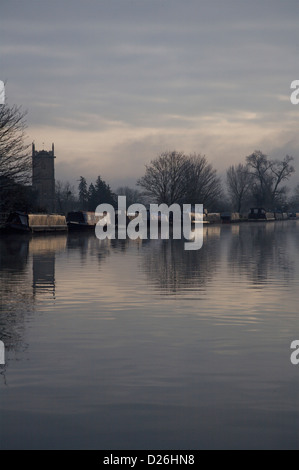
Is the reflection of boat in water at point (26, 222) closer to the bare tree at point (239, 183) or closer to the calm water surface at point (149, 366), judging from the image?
the calm water surface at point (149, 366)

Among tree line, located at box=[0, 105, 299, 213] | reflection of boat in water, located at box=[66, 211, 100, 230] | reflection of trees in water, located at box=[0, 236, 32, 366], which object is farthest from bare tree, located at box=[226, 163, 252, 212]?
reflection of trees in water, located at box=[0, 236, 32, 366]

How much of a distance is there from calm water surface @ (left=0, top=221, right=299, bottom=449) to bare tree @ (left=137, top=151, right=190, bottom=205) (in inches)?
4027

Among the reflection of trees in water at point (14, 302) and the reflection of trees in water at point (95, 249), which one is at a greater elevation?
the reflection of trees in water at point (14, 302)

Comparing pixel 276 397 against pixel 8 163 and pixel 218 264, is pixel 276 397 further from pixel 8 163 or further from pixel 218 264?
pixel 8 163

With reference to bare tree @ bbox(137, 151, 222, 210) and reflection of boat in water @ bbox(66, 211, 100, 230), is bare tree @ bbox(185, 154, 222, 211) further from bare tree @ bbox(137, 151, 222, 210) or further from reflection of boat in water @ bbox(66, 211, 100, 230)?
reflection of boat in water @ bbox(66, 211, 100, 230)

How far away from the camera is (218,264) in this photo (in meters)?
25.4

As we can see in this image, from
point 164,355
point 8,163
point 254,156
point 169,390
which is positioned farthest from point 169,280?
point 254,156

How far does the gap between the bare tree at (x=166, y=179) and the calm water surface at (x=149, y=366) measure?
4027 inches

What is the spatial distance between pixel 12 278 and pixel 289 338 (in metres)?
11.2

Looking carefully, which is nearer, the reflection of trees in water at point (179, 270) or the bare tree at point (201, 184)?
the reflection of trees in water at point (179, 270)

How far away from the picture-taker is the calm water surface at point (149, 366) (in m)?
6.07

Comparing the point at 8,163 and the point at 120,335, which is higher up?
the point at 8,163

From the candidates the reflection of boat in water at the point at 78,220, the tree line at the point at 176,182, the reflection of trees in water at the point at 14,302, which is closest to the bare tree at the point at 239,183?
the tree line at the point at 176,182
